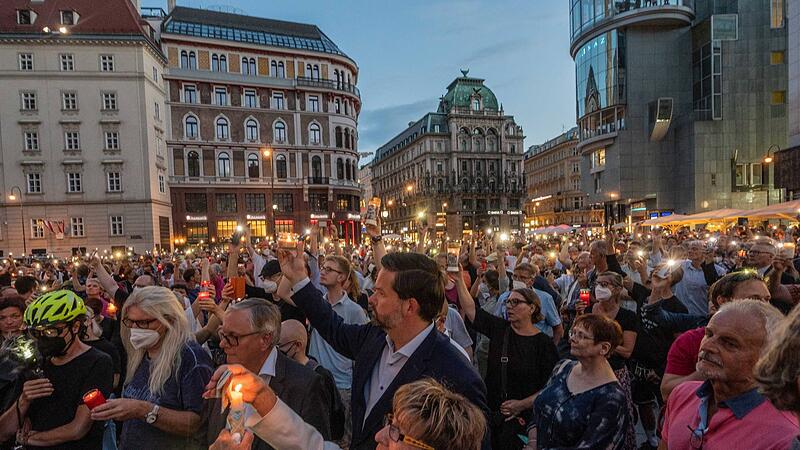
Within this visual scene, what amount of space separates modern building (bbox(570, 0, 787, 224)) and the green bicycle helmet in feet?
180

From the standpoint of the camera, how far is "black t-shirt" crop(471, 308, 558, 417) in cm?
418

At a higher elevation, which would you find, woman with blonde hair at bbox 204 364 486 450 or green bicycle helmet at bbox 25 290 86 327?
green bicycle helmet at bbox 25 290 86 327

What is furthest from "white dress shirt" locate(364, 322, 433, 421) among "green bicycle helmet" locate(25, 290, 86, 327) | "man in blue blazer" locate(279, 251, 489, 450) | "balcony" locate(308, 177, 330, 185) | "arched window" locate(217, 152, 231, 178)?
"arched window" locate(217, 152, 231, 178)

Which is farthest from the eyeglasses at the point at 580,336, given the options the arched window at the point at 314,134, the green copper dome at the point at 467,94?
the green copper dome at the point at 467,94

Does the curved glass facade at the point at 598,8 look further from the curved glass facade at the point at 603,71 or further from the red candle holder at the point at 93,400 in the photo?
the red candle holder at the point at 93,400

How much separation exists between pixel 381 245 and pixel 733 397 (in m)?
2.88

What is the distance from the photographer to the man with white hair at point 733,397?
2.04m

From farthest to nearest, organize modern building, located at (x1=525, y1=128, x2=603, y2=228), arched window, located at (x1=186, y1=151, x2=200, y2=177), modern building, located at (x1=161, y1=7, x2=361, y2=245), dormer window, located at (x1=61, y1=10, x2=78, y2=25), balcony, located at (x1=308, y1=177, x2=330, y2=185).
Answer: modern building, located at (x1=525, y1=128, x2=603, y2=228) < balcony, located at (x1=308, y1=177, x2=330, y2=185) < arched window, located at (x1=186, y1=151, x2=200, y2=177) < modern building, located at (x1=161, y1=7, x2=361, y2=245) < dormer window, located at (x1=61, y1=10, x2=78, y2=25)

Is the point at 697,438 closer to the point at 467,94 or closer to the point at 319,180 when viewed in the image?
the point at 319,180

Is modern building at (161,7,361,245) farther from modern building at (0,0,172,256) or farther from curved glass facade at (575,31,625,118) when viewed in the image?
curved glass facade at (575,31,625,118)

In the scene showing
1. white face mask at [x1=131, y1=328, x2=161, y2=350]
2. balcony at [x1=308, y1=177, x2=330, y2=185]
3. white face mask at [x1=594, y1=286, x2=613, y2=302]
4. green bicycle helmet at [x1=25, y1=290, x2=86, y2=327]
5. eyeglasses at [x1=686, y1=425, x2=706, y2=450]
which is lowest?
eyeglasses at [x1=686, y1=425, x2=706, y2=450]

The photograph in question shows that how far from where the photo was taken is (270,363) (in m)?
2.78

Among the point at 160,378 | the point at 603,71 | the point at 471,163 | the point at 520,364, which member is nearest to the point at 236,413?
the point at 160,378

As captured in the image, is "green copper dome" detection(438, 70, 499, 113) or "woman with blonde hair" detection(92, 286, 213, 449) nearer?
"woman with blonde hair" detection(92, 286, 213, 449)
